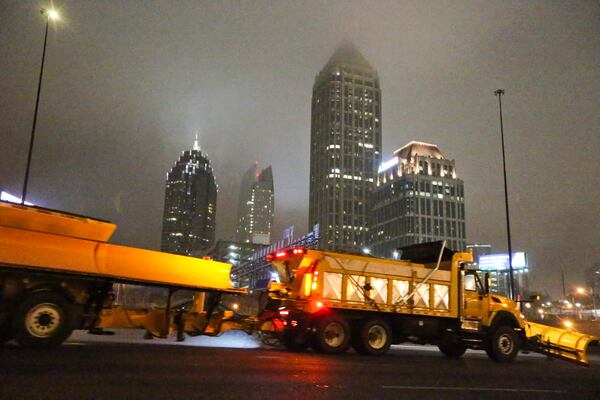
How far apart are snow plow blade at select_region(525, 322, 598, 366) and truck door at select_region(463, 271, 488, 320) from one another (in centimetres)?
177

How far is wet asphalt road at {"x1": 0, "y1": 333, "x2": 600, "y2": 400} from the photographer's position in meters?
6.50

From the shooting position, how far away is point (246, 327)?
13805 mm

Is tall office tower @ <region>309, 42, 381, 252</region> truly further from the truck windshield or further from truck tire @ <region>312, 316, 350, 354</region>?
truck tire @ <region>312, 316, 350, 354</region>

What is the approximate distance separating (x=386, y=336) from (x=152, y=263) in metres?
6.80

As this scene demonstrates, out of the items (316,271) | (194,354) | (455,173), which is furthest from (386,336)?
(455,173)

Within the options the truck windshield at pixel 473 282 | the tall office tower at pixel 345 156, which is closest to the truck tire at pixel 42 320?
the truck windshield at pixel 473 282

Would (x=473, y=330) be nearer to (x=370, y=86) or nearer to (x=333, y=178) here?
(x=333, y=178)

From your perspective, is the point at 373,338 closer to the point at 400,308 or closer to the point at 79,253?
the point at 400,308

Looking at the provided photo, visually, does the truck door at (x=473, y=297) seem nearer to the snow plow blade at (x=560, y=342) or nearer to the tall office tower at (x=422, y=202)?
the snow plow blade at (x=560, y=342)

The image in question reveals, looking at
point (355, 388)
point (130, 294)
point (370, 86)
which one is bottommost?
point (355, 388)

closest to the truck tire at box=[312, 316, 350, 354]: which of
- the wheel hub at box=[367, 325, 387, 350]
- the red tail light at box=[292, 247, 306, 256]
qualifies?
the wheel hub at box=[367, 325, 387, 350]

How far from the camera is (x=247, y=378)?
7887 mm

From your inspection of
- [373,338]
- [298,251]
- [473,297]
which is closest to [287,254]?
[298,251]

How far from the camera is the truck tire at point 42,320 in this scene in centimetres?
956
